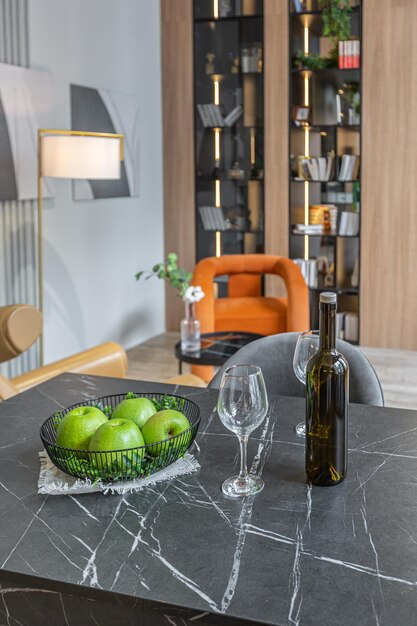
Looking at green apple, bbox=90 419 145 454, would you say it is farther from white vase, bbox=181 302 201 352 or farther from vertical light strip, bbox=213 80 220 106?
vertical light strip, bbox=213 80 220 106

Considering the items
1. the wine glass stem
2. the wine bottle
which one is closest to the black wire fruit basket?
the wine glass stem

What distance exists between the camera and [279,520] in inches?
53.1

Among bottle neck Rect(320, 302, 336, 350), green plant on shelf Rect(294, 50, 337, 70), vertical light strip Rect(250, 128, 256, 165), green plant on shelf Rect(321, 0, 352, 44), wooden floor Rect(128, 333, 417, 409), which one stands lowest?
wooden floor Rect(128, 333, 417, 409)

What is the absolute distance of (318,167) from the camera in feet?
21.0

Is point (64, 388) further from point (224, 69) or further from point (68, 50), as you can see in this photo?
point (224, 69)

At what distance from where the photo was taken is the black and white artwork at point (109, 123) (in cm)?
547

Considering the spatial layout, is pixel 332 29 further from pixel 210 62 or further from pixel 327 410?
pixel 327 410

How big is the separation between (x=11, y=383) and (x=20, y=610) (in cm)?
170

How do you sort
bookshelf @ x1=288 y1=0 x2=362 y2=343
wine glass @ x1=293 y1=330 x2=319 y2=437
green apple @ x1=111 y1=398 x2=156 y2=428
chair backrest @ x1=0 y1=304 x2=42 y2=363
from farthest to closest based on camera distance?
bookshelf @ x1=288 y1=0 x2=362 y2=343
chair backrest @ x1=0 y1=304 x2=42 y2=363
wine glass @ x1=293 y1=330 x2=319 y2=437
green apple @ x1=111 y1=398 x2=156 y2=428

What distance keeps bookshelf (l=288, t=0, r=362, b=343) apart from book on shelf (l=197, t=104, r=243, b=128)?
0.50 metres

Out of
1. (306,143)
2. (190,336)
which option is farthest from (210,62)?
(190,336)

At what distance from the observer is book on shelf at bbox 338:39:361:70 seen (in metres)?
6.12

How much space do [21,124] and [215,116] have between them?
229cm

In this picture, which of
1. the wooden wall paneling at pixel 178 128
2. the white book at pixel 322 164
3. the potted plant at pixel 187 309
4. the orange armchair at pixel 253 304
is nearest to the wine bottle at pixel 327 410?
the potted plant at pixel 187 309
